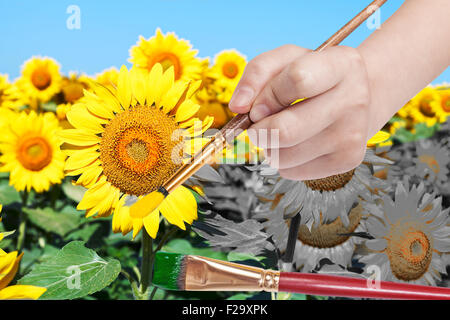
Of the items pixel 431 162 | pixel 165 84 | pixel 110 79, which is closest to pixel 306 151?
pixel 165 84

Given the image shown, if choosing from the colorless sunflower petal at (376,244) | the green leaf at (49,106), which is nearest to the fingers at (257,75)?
the colorless sunflower petal at (376,244)

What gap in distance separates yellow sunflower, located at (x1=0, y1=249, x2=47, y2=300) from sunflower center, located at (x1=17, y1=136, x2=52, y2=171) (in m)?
0.20

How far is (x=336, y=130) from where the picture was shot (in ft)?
1.02

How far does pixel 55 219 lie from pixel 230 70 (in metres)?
0.30

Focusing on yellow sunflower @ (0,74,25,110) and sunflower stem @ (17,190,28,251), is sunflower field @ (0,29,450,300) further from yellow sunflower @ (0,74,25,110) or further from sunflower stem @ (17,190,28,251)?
yellow sunflower @ (0,74,25,110)

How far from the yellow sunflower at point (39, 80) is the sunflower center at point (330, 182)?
0.45 m

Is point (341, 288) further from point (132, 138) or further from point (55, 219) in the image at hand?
point (55, 219)

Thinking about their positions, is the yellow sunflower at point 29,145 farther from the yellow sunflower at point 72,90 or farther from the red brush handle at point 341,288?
the red brush handle at point 341,288

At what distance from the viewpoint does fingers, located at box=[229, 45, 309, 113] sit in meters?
0.31

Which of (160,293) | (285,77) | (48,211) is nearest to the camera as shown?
(285,77)

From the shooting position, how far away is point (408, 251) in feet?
1.48

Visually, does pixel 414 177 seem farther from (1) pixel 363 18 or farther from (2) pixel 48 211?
(2) pixel 48 211
